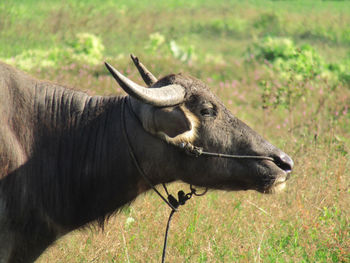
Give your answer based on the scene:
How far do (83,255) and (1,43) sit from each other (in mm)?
6262

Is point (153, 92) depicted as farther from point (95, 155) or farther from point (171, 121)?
point (95, 155)

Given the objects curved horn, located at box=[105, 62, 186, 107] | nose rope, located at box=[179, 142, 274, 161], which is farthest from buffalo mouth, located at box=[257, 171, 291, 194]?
curved horn, located at box=[105, 62, 186, 107]

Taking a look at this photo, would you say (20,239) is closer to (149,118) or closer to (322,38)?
(149,118)

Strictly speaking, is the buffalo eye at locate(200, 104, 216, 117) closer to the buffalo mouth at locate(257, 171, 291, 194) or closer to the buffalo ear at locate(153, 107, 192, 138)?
the buffalo ear at locate(153, 107, 192, 138)

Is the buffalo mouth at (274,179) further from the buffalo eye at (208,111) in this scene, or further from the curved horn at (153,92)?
the curved horn at (153,92)

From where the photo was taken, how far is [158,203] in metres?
4.97

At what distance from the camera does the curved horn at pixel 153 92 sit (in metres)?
2.82

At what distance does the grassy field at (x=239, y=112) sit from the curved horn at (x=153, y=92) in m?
0.73

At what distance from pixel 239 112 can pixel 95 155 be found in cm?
518

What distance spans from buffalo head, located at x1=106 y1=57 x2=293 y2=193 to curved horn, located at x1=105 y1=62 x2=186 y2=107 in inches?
0.6

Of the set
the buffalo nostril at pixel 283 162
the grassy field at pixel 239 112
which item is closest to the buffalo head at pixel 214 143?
the buffalo nostril at pixel 283 162

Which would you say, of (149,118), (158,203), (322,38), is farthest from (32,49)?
(322,38)

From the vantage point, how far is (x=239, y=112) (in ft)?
27.2

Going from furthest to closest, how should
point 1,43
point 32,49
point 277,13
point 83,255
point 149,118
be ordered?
point 277,13 → point 32,49 → point 1,43 → point 83,255 → point 149,118
